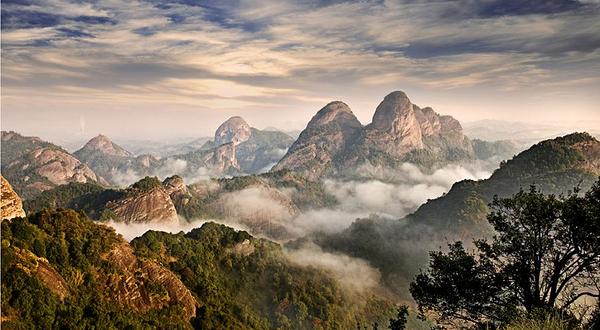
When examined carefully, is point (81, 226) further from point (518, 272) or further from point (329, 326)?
point (329, 326)

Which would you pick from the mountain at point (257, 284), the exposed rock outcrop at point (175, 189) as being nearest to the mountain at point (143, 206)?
the exposed rock outcrop at point (175, 189)

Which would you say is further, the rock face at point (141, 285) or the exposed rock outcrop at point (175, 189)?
the exposed rock outcrop at point (175, 189)

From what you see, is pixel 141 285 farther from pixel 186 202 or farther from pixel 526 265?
pixel 186 202

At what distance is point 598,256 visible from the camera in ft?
52.9

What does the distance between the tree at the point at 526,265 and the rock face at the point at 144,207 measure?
3950 inches

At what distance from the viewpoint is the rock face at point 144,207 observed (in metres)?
101

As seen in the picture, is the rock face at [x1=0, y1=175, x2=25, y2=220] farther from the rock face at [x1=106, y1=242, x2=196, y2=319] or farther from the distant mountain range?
the rock face at [x1=106, y1=242, x2=196, y2=319]

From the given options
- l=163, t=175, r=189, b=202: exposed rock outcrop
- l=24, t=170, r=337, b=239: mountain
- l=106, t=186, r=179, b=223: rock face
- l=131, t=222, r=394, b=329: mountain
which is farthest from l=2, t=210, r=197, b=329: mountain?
l=163, t=175, r=189, b=202: exposed rock outcrop

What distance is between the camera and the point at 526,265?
59.3 feet

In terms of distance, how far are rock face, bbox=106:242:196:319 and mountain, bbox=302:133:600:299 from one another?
7378 cm

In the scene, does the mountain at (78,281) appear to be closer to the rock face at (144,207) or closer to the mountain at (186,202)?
the rock face at (144,207)

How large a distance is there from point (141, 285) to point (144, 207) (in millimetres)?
76702

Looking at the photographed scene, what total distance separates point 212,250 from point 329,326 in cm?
3184

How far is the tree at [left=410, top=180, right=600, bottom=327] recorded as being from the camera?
1625 centimetres
